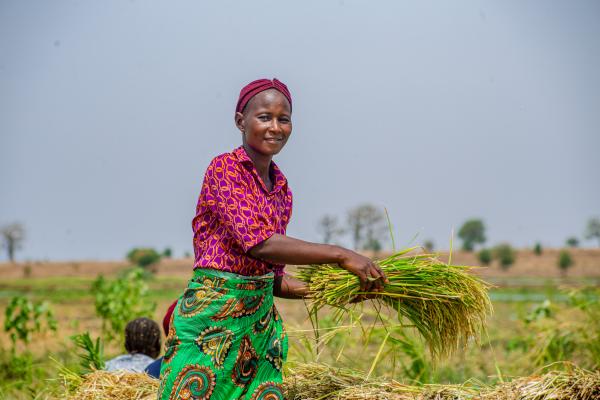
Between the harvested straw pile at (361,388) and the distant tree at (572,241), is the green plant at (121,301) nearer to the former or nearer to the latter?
A: the harvested straw pile at (361,388)

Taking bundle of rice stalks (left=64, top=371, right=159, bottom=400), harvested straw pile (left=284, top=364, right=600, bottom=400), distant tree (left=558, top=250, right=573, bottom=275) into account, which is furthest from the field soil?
harvested straw pile (left=284, top=364, right=600, bottom=400)

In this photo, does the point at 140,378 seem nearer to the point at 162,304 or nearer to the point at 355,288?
the point at 355,288

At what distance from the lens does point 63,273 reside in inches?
1822

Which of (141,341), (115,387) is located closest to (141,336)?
(141,341)

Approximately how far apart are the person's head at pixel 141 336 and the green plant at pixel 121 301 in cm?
245

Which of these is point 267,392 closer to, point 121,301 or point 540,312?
point 121,301

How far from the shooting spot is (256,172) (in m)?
3.05

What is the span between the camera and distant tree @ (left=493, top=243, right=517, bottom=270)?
2109 inches

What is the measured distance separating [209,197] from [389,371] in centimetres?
366

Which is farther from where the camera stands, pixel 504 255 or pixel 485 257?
pixel 485 257

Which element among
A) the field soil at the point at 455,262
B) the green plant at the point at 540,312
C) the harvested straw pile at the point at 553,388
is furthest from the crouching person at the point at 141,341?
the field soil at the point at 455,262

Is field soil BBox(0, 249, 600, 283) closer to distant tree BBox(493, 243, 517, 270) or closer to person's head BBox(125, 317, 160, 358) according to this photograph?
distant tree BBox(493, 243, 517, 270)

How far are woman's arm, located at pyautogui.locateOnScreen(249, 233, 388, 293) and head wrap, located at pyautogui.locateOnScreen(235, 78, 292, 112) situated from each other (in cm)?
62

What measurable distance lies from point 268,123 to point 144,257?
51.2 meters
